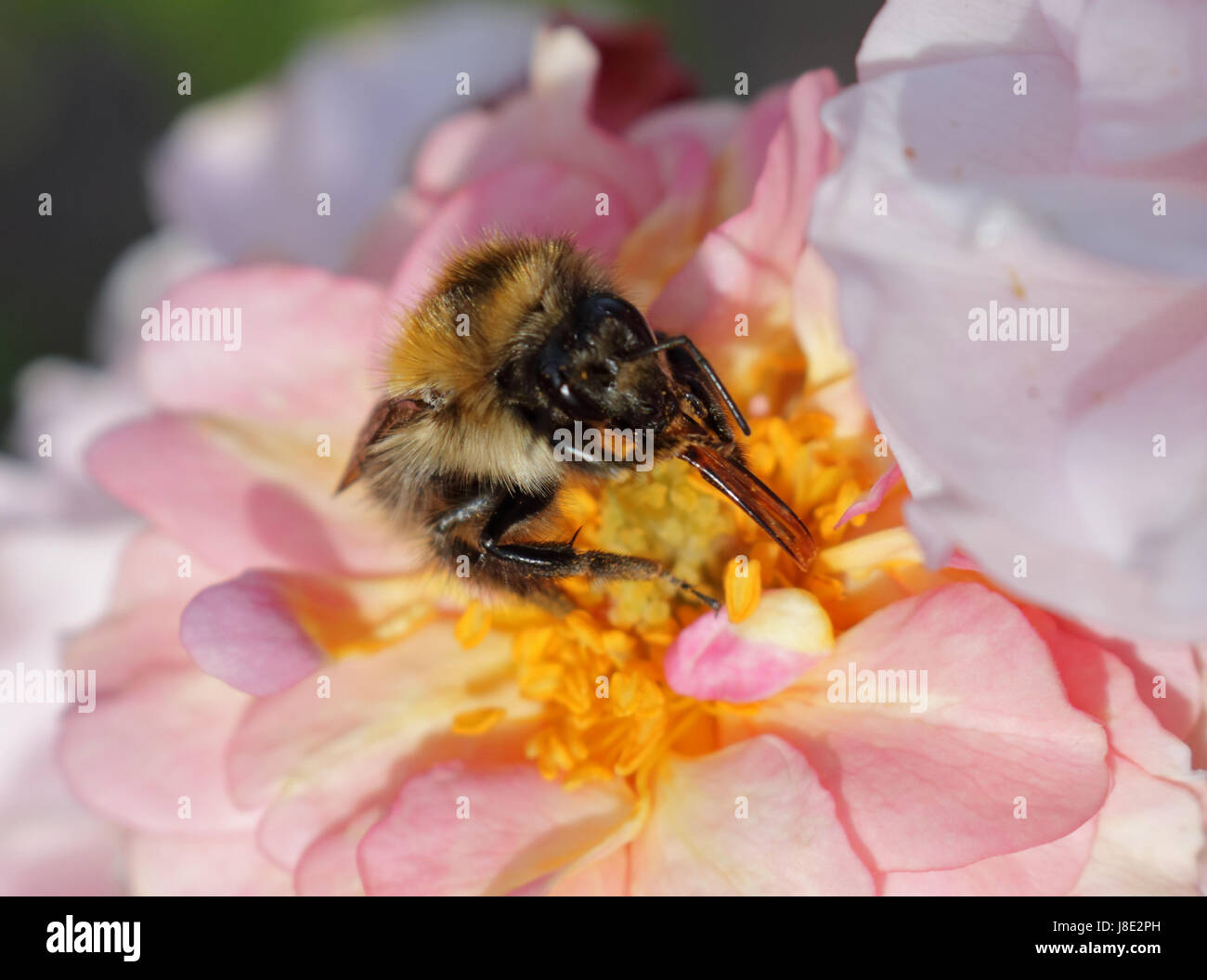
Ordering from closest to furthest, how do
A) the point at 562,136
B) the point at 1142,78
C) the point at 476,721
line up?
the point at 1142,78, the point at 476,721, the point at 562,136

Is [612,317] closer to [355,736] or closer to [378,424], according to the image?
[378,424]

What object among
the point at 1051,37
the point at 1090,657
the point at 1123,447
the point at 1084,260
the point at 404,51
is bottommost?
the point at 1090,657

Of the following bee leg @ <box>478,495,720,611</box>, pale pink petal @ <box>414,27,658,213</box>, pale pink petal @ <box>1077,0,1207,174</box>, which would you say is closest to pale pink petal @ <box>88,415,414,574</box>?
bee leg @ <box>478,495,720,611</box>

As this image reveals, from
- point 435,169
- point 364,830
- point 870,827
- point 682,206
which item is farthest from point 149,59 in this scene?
point 870,827

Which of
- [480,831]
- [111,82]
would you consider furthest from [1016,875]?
[111,82]

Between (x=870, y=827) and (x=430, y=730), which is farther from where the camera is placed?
(x=430, y=730)

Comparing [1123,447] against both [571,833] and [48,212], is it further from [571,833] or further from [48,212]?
[48,212]
